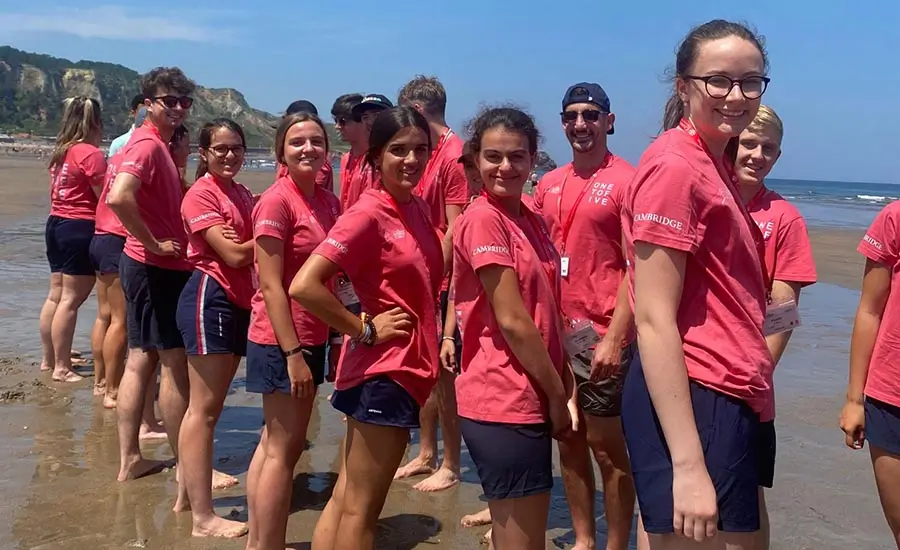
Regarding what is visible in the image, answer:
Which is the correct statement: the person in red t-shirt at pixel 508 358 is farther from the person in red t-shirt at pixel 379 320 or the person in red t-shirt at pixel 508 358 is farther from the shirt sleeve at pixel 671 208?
the shirt sleeve at pixel 671 208

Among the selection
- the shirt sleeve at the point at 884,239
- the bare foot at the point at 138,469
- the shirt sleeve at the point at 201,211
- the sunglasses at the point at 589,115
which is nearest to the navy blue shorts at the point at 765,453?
the shirt sleeve at the point at 884,239

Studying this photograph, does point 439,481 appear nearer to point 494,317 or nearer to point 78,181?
point 494,317

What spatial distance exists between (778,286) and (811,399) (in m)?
3.91

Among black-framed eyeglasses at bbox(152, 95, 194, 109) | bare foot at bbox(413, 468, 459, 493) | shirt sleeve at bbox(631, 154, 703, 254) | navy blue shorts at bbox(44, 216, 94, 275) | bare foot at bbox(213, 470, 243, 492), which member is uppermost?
black-framed eyeglasses at bbox(152, 95, 194, 109)

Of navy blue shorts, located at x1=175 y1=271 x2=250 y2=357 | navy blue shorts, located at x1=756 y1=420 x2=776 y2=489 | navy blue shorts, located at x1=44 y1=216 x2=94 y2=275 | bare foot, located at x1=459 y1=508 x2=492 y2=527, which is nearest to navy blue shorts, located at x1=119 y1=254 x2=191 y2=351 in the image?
navy blue shorts, located at x1=175 y1=271 x2=250 y2=357

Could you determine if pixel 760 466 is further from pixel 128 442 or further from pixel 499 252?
pixel 128 442

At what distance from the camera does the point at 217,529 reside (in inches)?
→ 161

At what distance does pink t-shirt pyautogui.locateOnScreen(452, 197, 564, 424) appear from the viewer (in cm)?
276

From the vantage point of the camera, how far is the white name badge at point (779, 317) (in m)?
3.02

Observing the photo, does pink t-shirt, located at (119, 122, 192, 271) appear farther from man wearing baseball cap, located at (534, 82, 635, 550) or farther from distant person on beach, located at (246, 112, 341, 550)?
man wearing baseball cap, located at (534, 82, 635, 550)

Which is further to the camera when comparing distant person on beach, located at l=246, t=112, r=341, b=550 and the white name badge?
distant person on beach, located at l=246, t=112, r=341, b=550

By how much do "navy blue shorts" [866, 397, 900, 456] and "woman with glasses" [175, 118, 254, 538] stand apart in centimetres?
274

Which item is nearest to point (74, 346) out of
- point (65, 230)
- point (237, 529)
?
point (65, 230)

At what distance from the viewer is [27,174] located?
34.1 meters
